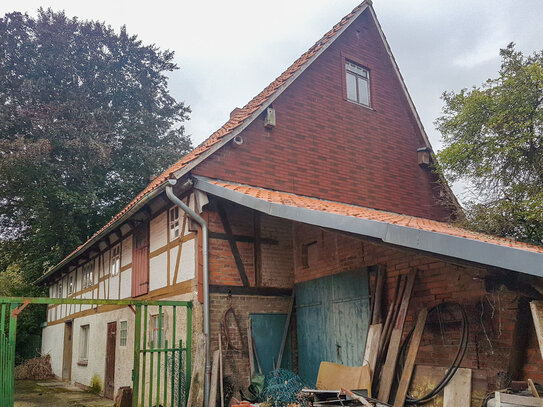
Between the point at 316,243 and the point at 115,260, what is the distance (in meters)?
7.08

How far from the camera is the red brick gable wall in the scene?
10062 millimetres

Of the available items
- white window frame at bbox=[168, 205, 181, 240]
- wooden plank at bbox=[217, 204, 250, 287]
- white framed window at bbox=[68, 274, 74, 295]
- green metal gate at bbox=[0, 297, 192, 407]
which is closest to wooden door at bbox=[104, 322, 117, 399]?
green metal gate at bbox=[0, 297, 192, 407]

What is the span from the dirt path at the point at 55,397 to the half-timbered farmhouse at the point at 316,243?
2.27 ft

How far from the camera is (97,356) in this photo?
1409 centimetres

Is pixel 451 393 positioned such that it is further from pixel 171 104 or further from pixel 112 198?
pixel 171 104

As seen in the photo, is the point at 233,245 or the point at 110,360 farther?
the point at 110,360

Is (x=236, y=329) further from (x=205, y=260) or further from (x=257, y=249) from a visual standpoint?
(x=257, y=249)

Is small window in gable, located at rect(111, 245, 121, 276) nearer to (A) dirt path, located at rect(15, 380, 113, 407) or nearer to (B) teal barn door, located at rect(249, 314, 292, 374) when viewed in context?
(A) dirt path, located at rect(15, 380, 113, 407)

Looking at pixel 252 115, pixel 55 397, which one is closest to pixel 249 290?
pixel 252 115

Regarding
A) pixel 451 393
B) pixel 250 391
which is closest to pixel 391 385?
pixel 451 393

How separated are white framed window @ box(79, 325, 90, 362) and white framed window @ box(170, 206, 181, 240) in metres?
8.06

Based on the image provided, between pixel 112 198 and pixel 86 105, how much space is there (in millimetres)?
4354

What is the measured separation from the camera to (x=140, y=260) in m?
11.6

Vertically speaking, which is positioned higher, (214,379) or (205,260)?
(205,260)
